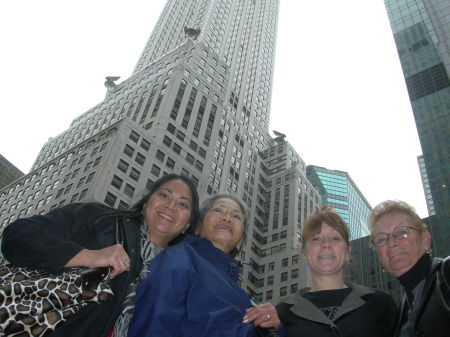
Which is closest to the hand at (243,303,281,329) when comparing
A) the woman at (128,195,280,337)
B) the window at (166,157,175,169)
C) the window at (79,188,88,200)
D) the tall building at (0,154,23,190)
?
the woman at (128,195,280,337)

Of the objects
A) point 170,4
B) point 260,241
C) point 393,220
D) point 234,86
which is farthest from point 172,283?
point 170,4

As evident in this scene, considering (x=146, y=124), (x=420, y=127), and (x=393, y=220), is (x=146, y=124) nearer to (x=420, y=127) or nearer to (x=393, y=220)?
(x=420, y=127)

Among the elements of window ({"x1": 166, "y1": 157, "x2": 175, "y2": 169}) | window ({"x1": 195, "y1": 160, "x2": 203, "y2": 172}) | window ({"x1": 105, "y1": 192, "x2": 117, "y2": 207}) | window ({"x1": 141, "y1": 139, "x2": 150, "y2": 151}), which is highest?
window ({"x1": 195, "y1": 160, "x2": 203, "y2": 172})

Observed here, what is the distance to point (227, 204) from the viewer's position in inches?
218

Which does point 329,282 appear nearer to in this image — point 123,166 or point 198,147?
point 123,166

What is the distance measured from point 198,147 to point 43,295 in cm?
5328

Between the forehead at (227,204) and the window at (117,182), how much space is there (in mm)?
38970

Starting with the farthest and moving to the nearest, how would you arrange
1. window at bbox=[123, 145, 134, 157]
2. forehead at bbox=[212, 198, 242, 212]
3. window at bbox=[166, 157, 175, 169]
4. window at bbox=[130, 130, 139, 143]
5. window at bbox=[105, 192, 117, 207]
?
window at bbox=[166, 157, 175, 169]
window at bbox=[130, 130, 139, 143]
window at bbox=[123, 145, 134, 157]
window at bbox=[105, 192, 117, 207]
forehead at bbox=[212, 198, 242, 212]

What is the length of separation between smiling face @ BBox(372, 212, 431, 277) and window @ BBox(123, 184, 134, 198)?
131 ft

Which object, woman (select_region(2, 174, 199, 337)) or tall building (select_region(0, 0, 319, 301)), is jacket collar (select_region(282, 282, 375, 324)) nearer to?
woman (select_region(2, 174, 199, 337))

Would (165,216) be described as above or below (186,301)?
above

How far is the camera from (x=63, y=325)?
3150mm

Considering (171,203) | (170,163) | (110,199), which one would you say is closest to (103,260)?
(171,203)

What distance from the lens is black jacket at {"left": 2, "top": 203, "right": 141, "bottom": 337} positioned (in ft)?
10.9
